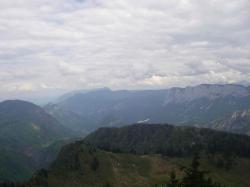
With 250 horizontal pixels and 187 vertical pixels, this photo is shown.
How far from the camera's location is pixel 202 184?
38125 mm

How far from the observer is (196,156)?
3831 cm

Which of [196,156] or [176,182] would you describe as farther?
[176,182]

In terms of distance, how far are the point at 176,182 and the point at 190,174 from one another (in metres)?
9.28

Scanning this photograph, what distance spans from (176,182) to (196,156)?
32.0 ft

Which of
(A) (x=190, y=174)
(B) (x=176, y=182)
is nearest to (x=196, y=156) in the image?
(A) (x=190, y=174)

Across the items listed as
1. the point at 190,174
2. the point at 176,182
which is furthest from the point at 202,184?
the point at 176,182

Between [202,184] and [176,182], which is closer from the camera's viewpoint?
[202,184]

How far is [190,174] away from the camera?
3812cm

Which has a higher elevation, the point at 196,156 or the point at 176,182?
the point at 196,156

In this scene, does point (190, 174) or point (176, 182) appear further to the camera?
point (176, 182)

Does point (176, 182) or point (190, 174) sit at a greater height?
point (190, 174)

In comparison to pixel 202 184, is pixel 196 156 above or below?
above

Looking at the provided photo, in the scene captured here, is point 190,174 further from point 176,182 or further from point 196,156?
point 176,182

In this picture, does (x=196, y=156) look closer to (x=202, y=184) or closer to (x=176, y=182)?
(x=202, y=184)
